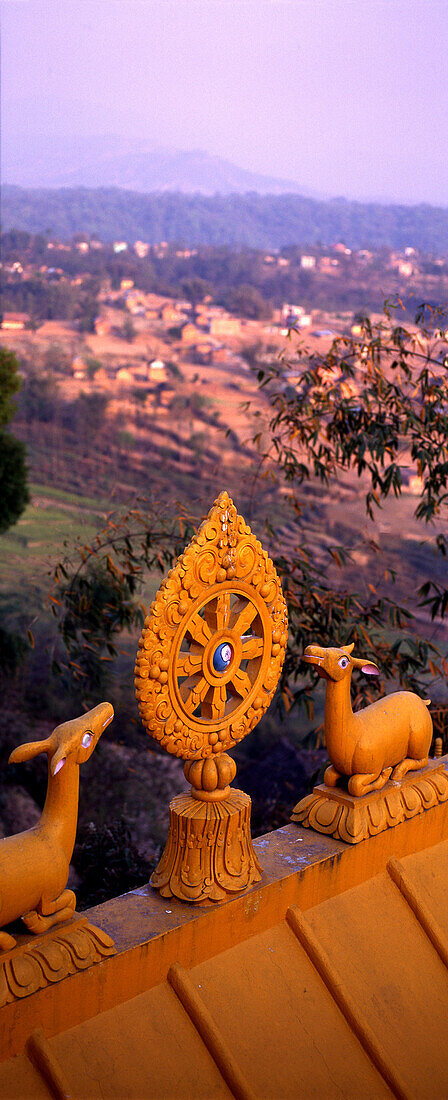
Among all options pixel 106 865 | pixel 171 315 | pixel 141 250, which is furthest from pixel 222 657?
pixel 141 250

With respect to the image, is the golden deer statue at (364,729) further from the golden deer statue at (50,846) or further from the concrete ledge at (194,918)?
the golden deer statue at (50,846)

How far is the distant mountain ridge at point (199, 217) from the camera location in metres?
44.4

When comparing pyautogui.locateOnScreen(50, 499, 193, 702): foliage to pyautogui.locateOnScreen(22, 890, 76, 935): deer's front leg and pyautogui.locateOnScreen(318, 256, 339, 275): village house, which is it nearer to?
pyautogui.locateOnScreen(22, 890, 76, 935): deer's front leg

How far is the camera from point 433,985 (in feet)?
8.72

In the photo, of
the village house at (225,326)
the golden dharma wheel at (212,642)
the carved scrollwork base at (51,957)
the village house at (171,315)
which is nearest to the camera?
the carved scrollwork base at (51,957)

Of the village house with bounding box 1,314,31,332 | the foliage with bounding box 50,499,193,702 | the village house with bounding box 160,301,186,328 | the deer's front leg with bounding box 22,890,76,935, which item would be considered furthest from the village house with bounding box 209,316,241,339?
the deer's front leg with bounding box 22,890,76,935

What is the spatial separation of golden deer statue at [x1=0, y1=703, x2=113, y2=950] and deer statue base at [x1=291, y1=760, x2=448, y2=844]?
2.95ft

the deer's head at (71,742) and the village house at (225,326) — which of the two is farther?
the village house at (225,326)

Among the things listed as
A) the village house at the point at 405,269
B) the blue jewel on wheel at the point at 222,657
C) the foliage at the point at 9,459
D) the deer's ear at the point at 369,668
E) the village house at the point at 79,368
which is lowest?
the village house at the point at 79,368

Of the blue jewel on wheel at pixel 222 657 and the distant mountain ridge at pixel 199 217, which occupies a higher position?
the distant mountain ridge at pixel 199 217

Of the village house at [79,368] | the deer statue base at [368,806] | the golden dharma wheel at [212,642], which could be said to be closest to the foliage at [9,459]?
the deer statue base at [368,806]

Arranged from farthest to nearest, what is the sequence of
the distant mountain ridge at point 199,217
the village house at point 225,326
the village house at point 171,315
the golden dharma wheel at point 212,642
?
the distant mountain ridge at point 199,217, the village house at point 171,315, the village house at point 225,326, the golden dharma wheel at point 212,642

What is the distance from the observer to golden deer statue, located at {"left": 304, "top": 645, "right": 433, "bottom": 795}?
261cm

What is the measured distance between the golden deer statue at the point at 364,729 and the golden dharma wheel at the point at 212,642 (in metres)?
0.21
